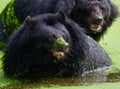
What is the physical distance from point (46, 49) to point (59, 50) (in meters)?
0.16

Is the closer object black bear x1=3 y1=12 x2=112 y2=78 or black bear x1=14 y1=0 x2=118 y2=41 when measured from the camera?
black bear x1=3 y1=12 x2=112 y2=78

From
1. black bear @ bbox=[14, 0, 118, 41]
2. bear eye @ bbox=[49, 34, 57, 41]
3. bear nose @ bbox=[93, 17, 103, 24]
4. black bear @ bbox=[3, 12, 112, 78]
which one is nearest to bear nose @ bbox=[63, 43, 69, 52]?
black bear @ bbox=[3, 12, 112, 78]

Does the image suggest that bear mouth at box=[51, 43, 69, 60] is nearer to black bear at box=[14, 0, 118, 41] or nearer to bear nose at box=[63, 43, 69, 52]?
bear nose at box=[63, 43, 69, 52]

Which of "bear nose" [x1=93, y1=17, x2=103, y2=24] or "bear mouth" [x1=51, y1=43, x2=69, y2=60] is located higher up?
"bear nose" [x1=93, y1=17, x2=103, y2=24]

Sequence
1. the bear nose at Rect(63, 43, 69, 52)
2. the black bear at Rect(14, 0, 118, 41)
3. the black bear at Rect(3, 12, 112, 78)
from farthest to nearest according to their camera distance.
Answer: the black bear at Rect(14, 0, 118, 41) < the black bear at Rect(3, 12, 112, 78) < the bear nose at Rect(63, 43, 69, 52)

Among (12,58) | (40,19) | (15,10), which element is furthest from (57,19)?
(15,10)

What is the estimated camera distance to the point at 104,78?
20.4 ft

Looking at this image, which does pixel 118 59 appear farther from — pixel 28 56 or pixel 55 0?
pixel 28 56

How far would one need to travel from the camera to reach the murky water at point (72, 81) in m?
5.90

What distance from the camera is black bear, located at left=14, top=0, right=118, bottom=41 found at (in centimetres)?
755

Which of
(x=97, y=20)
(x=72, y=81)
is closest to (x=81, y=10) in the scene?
(x=97, y=20)

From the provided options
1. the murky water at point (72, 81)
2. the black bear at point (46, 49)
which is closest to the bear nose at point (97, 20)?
the black bear at point (46, 49)

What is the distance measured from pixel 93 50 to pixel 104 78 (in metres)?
1.03

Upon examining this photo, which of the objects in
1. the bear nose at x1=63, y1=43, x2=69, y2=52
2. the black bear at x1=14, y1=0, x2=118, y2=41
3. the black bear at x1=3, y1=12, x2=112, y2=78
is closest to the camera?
the bear nose at x1=63, y1=43, x2=69, y2=52
